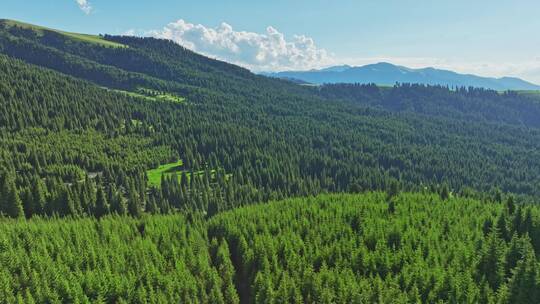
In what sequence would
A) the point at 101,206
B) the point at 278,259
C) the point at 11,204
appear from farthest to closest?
the point at 101,206 < the point at 11,204 < the point at 278,259

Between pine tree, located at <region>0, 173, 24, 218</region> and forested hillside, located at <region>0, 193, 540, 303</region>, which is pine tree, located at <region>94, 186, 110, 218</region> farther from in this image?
pine tree, located at <region>0, 173, 24, 218</region>

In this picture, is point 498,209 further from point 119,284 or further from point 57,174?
point 57,174

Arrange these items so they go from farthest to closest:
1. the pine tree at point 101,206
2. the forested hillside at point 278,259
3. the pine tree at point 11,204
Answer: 1. the pine tree at point 101,206
2. the pine tree at point 11,204
3. the forested hillside at point 278,259

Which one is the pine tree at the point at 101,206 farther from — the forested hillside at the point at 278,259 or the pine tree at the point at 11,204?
the pine tree at the point at 11,204

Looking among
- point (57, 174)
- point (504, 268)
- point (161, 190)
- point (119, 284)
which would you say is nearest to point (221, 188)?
point (161, 190)

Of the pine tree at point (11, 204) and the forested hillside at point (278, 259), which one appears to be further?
the pine tree at point (11, 204)

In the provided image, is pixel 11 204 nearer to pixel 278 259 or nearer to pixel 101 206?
pixel 101 206

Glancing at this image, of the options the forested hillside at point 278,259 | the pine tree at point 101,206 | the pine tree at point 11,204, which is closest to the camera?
the forested hillside at point 278,259

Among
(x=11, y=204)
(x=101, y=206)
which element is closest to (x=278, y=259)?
(x=101, y=206)

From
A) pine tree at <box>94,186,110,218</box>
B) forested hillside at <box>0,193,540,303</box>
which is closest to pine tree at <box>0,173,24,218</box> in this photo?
forested hillside at <box>0,193,540,303</box>

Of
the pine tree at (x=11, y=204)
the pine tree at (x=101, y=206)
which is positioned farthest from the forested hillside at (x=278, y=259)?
the pine tree at (x=101, y=206)
